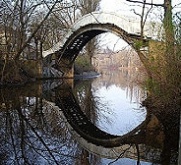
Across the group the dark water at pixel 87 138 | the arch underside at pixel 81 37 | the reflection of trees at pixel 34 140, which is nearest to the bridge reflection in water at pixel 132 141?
the dark water at pixel 87 138

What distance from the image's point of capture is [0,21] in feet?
75.0

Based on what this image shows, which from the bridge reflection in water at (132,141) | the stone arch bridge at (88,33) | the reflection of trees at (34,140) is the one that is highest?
the stone arch bridge at (88,33)

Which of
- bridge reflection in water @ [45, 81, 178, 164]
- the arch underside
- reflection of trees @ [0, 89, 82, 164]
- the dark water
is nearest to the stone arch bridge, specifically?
the arch underside

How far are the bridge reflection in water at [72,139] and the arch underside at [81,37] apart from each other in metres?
9.39

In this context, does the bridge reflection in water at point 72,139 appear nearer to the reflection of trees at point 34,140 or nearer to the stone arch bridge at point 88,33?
the reflection of trees at point 34,140

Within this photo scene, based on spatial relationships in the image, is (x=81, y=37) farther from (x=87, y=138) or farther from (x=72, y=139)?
(x=72, y=139)

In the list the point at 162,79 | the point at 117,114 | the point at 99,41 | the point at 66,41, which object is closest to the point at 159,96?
the point at 162,79

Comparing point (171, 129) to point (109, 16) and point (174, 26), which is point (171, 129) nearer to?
point (174, 26)

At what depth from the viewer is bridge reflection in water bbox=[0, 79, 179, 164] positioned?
5.70 metres

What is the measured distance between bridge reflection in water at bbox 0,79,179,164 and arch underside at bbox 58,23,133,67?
370 inches

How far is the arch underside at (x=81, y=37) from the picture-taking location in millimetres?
21798

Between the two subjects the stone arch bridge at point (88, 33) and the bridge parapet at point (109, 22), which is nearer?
the bridge parapet at point (109, 22)

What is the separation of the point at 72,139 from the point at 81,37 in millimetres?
23327

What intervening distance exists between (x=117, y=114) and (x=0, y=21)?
48.6 feet
